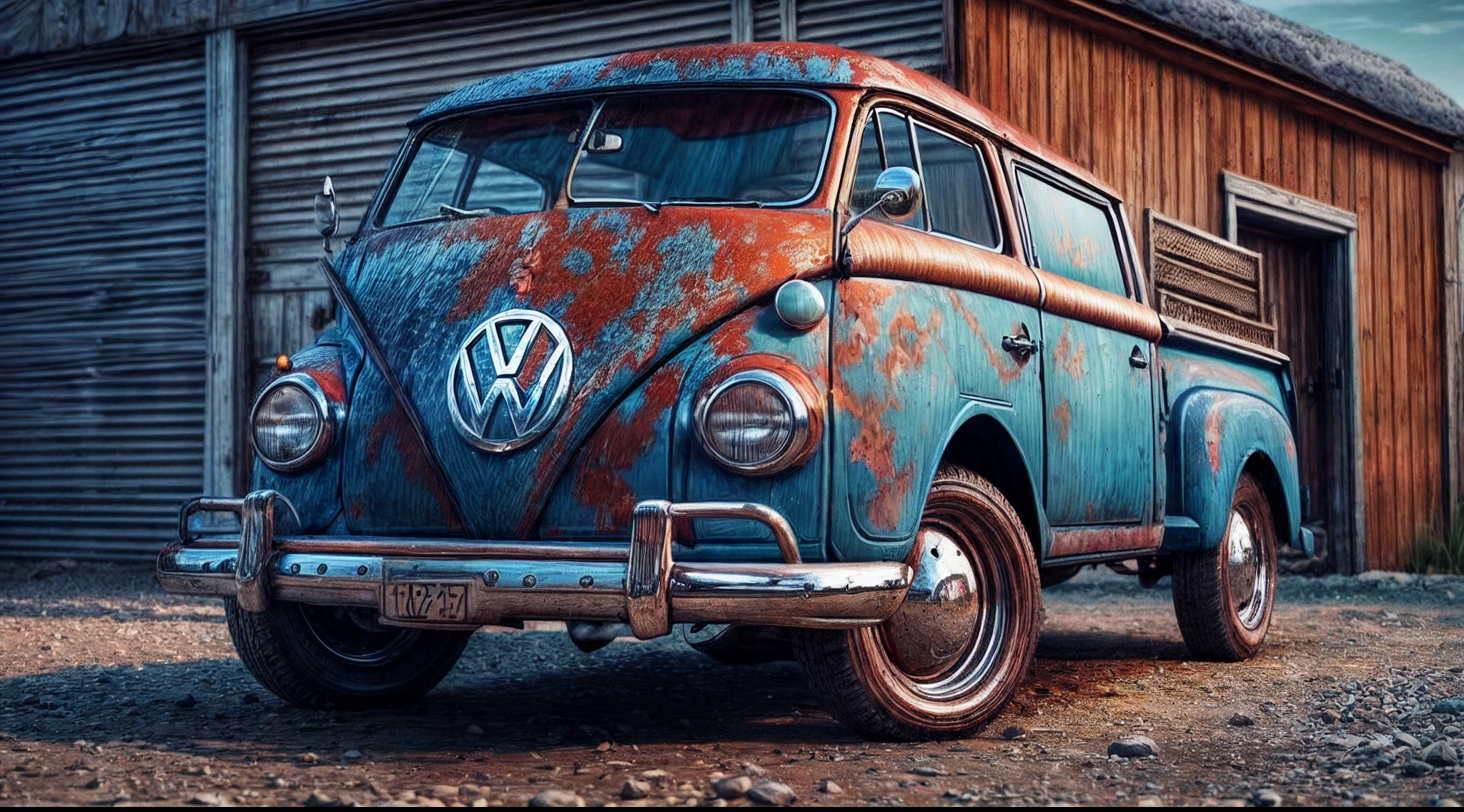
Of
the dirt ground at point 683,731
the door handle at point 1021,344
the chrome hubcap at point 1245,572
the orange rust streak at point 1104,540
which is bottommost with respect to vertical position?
the dirt ground at point 683,731

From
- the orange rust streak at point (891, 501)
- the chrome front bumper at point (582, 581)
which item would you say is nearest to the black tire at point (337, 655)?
the chrome front bumper at point (582, 581)

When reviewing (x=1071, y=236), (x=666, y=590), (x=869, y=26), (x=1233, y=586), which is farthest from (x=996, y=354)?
(x=869, y=26)

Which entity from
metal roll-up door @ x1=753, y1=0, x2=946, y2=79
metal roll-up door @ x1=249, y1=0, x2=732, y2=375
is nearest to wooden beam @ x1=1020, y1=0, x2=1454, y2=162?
metal roll-up door @ x1=753, y1=0, x2=946, y2=79

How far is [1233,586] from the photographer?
5797 mm

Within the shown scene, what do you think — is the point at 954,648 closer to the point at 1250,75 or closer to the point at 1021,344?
the point at 1021,344

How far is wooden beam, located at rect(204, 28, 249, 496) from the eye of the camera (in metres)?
9.30

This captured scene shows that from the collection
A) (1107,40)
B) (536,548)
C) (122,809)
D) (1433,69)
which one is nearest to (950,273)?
(536,548)

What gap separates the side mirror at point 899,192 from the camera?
3582mm

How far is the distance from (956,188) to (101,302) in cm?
756

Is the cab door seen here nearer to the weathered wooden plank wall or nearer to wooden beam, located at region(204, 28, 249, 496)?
the weathered wooden plank wall

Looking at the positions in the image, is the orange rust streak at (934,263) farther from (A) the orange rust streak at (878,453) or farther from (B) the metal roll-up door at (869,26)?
(B) the metal roll-up door at (869,26)

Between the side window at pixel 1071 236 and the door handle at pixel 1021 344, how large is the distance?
435 mm

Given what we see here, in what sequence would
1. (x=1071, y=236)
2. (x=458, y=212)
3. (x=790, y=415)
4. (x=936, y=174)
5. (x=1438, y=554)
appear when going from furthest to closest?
1. (x=1438, y=554)
2. (x=1071, y=236)
3. (x=936, y=174)
4. (x=458, y=212)
5. (x=790, y=415)

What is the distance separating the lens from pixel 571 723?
408cm
